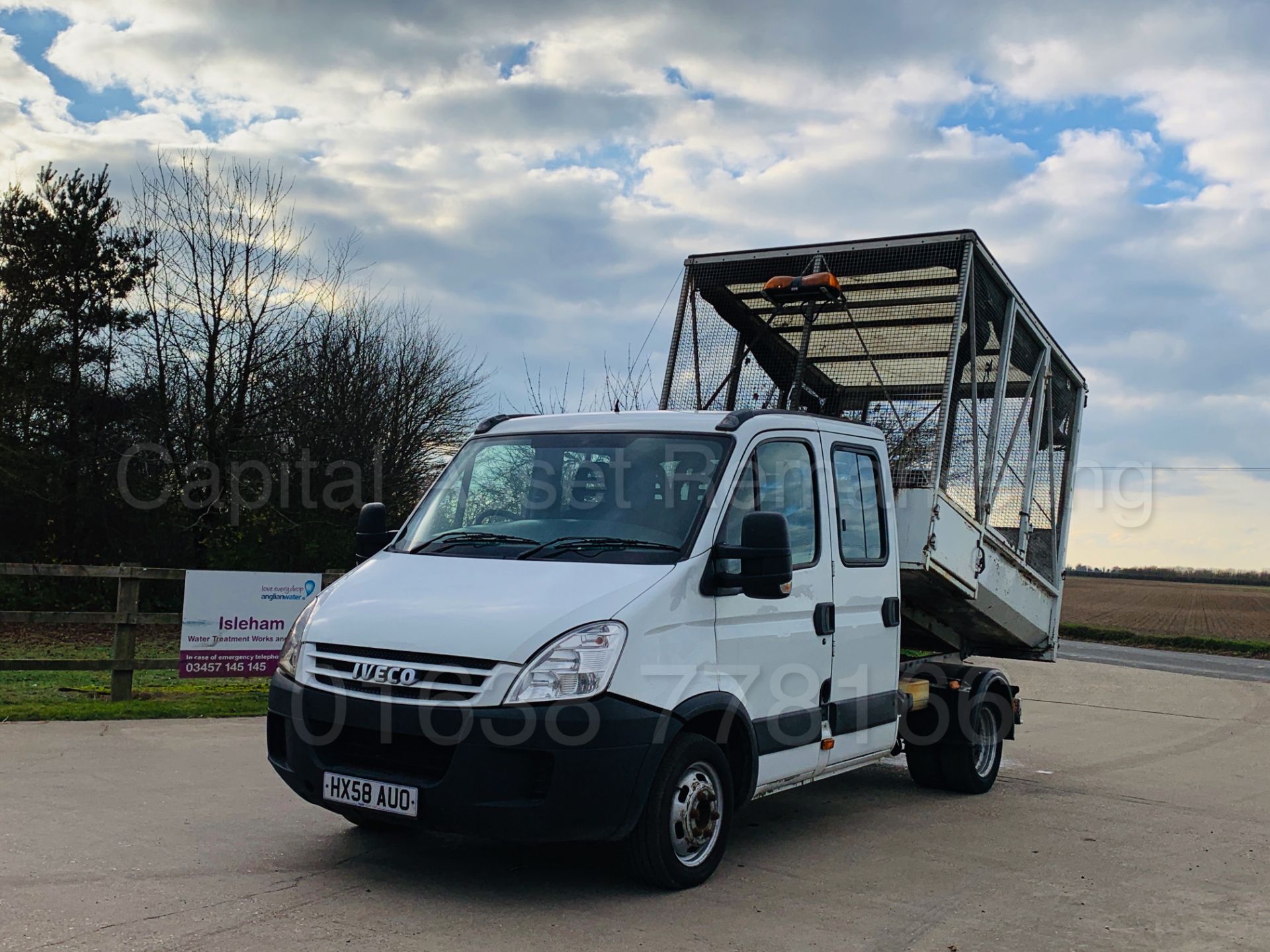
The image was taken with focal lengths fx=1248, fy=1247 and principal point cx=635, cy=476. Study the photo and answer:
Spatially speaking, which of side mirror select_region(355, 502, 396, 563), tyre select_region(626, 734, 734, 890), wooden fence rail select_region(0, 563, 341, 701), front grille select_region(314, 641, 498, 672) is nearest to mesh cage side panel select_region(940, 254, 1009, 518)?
tyre select_region(626, 734, 734, 890)

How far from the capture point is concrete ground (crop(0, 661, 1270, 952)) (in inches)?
198

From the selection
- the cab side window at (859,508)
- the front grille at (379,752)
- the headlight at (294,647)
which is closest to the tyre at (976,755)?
the cab side window at (859,508)

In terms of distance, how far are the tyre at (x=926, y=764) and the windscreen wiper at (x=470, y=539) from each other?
13.0ft

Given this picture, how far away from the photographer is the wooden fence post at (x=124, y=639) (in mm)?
11547

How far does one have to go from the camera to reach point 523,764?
17.2ft

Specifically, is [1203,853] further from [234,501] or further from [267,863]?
[234,501]

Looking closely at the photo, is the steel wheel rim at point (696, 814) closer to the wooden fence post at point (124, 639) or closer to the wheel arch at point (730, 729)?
the wheel arch at point (730, 729)

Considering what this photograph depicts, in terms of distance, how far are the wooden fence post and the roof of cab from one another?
5.84 metres

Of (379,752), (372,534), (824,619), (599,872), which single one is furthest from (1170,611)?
Result: (379,752)

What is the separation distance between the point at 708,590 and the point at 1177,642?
31195 millimetres

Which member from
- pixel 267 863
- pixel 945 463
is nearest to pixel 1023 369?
pixel 945 463

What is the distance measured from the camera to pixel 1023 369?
32.9 feet

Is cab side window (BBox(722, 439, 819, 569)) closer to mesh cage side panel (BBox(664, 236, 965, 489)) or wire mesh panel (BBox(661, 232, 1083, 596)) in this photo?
wire mesh panel (BBox(661, 232, 1083, 596))

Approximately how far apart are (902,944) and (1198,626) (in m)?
37.9
